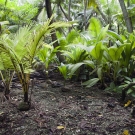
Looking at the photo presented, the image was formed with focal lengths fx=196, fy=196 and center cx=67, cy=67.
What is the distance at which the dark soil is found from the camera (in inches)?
78.7

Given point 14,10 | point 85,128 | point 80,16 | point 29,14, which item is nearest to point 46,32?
point 85,128

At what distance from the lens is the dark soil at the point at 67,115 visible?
1998 mm

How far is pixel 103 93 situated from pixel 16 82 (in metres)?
1.70

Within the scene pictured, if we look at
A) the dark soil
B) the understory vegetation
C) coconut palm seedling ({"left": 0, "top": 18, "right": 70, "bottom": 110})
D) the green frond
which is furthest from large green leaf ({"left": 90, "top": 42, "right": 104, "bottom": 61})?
the green frond

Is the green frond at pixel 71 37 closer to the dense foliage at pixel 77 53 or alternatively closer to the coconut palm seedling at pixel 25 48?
the dense foliage at pixel 77 53

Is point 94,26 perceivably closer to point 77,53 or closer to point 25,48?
point 77,53

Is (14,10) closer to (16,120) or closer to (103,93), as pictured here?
(103,93)

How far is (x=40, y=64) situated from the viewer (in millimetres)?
4840

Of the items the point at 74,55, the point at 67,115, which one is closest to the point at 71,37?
the point at 74,55

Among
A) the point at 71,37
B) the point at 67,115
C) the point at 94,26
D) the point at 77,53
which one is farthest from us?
the point at 71,37

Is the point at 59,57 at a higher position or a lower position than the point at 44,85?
higher

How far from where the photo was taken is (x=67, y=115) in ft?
7.67

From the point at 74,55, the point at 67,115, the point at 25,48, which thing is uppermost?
the point at 25,48

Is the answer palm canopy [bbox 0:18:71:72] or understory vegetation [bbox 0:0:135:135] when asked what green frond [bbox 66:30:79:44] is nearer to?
understory vegetation [bbox 0:0:135:135]
